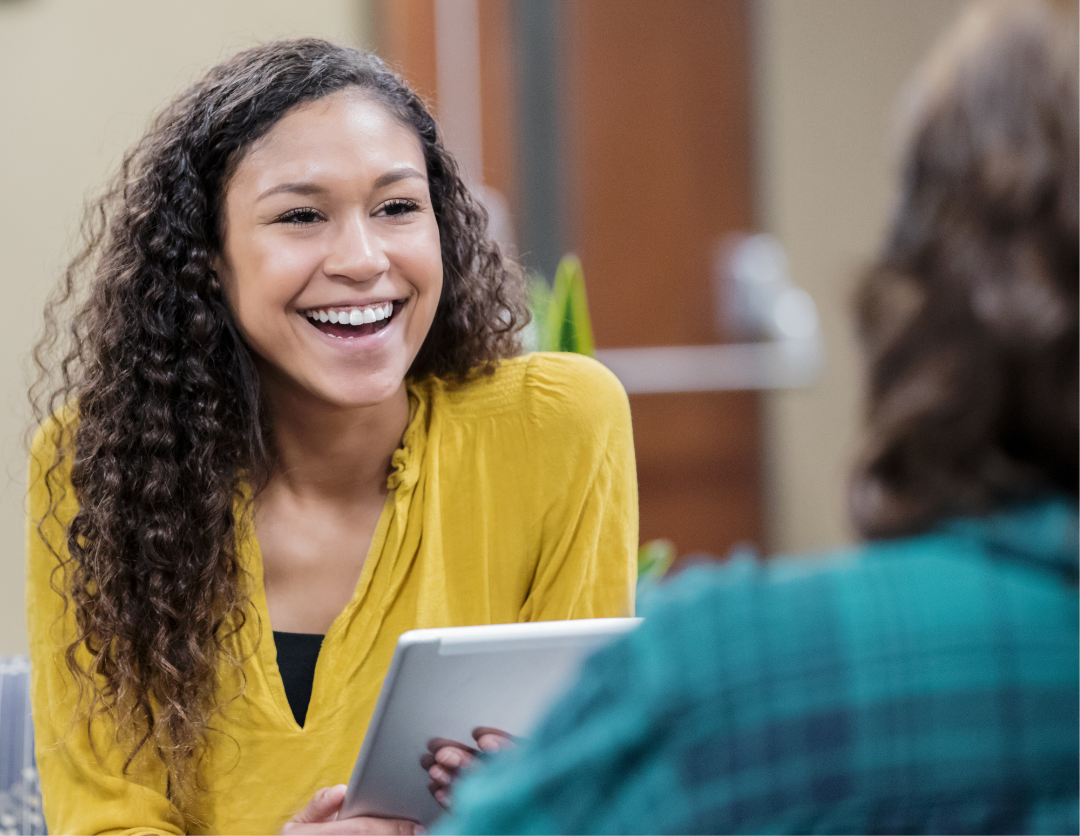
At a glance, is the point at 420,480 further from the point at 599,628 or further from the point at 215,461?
the point at 599,628

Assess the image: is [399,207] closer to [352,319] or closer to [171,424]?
[352,319]

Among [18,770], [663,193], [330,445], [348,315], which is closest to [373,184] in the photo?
[348,315]

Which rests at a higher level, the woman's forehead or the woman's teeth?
the woman's forehead

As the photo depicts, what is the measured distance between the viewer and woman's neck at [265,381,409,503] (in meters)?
1.32

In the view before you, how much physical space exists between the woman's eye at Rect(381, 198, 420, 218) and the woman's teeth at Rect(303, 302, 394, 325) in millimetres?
101

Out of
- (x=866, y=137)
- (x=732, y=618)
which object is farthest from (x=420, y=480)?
(x=866, y=137)

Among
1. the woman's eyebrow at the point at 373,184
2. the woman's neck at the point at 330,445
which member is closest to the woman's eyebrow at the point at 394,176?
the woman's eyebrow at the point at 373,184

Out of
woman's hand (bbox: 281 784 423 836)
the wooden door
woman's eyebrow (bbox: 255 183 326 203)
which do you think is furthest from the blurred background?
woman's hand (bbox: 281 784 423 836)

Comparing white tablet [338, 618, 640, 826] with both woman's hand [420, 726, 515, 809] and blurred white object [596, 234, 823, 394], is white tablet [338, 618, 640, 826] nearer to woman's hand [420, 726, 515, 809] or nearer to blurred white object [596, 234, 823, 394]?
woman's hand [420, 726, 515, 809]

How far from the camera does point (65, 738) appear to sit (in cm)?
118

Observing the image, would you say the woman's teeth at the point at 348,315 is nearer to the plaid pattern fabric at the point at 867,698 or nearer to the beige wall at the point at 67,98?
the plaid pattern fabric at the point at 867,698

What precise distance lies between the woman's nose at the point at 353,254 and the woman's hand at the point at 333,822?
1.69ft

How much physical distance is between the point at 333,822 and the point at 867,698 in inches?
25.5

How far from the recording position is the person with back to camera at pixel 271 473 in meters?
1.19
